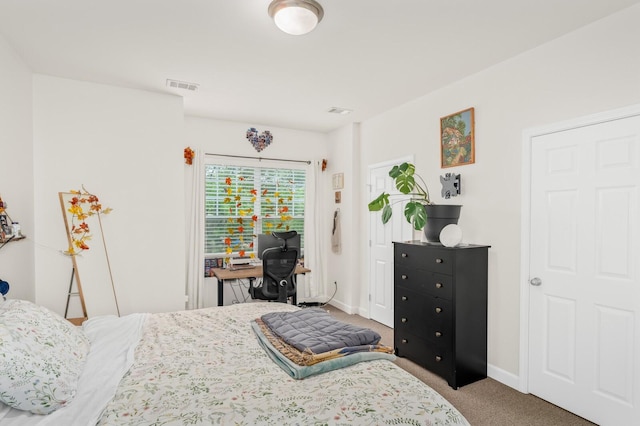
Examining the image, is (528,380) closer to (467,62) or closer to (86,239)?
(467,62)

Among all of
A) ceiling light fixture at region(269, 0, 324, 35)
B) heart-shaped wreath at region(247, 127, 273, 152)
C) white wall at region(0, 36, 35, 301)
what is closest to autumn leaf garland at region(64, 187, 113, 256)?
white wall at region(0, 36, 35, 301)

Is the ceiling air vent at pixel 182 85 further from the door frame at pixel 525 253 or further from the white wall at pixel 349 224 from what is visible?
the door frame at pixel 525 253

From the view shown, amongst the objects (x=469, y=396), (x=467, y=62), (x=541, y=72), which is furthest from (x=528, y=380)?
(x=467, y=62)

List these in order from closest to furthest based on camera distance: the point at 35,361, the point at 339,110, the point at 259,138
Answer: the point at 35,361, the point at 339,110, the point at 259,138

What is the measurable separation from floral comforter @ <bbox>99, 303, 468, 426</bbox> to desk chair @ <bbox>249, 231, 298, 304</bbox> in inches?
75.6

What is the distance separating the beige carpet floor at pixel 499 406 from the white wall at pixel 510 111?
0.22 m

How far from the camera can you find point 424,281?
313cm

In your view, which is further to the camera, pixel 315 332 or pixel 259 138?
pixel 259 138

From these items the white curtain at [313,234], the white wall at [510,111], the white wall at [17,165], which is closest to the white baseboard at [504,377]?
the white wall at [510,111]

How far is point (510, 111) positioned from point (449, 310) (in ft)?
5.68

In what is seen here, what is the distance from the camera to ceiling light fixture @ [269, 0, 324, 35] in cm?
204

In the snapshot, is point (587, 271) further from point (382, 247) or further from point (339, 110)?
point (339, 110)

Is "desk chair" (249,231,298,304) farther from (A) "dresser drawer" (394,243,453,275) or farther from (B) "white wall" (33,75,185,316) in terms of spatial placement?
(A) "dresser drawer" (394,243,453,275)

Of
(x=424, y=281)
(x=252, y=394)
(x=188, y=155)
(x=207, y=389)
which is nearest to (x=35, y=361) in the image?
(x=207, y=389)
